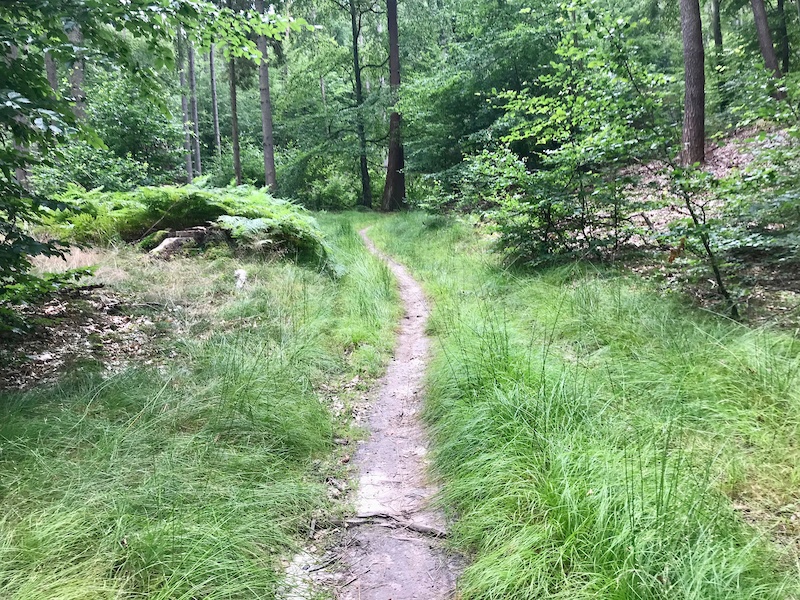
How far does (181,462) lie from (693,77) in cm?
1050

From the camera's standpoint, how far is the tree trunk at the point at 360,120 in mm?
20228

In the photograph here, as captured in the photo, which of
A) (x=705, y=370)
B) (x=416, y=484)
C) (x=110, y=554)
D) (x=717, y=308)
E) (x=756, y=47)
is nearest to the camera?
(x=110, y=554)

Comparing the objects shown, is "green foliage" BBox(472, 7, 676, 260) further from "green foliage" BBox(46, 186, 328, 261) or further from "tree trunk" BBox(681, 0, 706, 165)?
"green foliage" BBox(46, 186, 328, 261)

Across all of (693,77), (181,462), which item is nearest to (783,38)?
(693,77)

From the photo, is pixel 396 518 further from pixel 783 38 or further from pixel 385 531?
pixel 783 38

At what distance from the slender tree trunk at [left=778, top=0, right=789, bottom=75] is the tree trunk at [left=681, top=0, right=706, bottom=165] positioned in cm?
1164

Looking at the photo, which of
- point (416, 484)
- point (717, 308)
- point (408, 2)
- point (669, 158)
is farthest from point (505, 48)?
point (416, 484)

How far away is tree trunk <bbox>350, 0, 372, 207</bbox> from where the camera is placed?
2023 cm

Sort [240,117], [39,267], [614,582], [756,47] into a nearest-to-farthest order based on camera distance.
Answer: [614,582]
[39,267]
[756,47]
[240,117]

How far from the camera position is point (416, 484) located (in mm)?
3016

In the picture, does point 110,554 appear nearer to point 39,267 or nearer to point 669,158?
point 669,158

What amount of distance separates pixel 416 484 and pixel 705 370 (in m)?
2.09

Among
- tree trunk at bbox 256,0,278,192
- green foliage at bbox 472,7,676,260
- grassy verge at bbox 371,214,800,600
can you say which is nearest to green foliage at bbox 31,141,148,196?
tree trunk at bbox 256,0,278,192

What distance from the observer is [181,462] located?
2.64 meters
